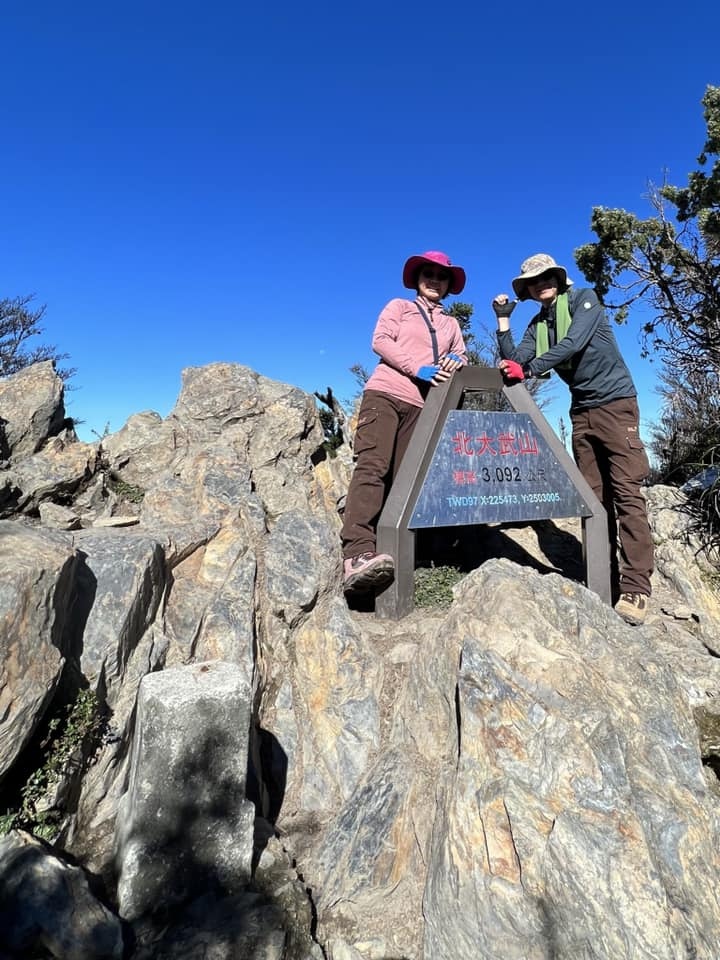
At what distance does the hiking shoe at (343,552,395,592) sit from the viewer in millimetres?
4703

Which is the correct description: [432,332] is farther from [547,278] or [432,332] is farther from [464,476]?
[464,476]

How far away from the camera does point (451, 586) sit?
5441 millimetres

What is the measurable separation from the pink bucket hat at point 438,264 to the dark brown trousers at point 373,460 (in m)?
1.26

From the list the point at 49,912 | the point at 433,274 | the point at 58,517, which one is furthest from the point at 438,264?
the point at 49,912

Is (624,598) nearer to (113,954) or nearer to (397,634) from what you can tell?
(397,634)

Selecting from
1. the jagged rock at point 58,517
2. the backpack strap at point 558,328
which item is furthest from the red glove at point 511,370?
the jagged rock at point 58,517

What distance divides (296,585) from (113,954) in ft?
9.00

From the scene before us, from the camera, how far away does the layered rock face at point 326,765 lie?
263 cm

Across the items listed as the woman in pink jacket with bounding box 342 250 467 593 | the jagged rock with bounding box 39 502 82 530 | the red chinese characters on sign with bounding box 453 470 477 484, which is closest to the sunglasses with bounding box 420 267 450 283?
the woman in pink jacket with bounding box 342 250 467 593

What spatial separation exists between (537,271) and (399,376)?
5.62 ft

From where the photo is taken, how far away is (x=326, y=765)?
13.1 feet

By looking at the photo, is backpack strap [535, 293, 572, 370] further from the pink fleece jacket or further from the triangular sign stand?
the pink fleece jacket

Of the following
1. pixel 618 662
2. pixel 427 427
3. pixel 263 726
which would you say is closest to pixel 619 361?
→ pixel 427 427

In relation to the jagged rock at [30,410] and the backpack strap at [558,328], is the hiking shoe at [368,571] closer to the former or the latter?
the backpack strap at [558,328]
